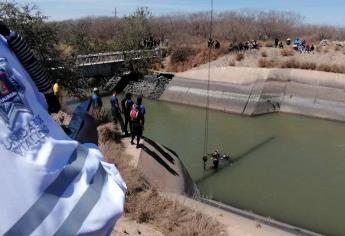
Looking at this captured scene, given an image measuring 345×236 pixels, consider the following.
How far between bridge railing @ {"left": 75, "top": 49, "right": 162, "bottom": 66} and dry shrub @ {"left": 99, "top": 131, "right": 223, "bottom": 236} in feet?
74.3

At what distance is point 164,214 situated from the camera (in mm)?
7766

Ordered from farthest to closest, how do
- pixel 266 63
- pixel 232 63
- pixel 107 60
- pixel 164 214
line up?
pixel 107 60
pixel 232 63
pixel 266 63
pixel 164 214

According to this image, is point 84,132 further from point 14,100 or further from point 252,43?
point 252,43

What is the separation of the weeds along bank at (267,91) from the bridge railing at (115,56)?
6430 millimetres

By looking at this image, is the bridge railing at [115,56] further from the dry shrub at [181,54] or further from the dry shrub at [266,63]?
the dry shrub at [266,63]

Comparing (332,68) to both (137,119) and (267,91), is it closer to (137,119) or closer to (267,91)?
(267,91)

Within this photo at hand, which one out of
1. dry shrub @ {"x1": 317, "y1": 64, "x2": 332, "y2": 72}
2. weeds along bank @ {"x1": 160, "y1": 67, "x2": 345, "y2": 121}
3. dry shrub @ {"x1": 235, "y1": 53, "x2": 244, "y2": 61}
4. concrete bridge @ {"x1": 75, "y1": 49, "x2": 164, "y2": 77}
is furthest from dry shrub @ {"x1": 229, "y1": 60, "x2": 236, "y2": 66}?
concrete bridge @ {"x1": 75, "y1": 49, "x2": 164, "y2": 77}

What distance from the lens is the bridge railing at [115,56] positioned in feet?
101

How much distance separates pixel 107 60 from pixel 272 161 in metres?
19.0

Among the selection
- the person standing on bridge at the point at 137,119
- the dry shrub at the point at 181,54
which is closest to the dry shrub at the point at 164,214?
the person standing on bridge at the point at 137,119

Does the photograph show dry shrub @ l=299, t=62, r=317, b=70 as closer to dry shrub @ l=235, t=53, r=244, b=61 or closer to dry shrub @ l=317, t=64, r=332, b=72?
dry shrub @ l=317, t=64, r=332, b=72

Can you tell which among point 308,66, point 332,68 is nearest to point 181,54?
point 308,66

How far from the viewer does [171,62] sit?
33.7 metres

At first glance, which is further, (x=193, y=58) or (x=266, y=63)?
(x=193, y=58)
